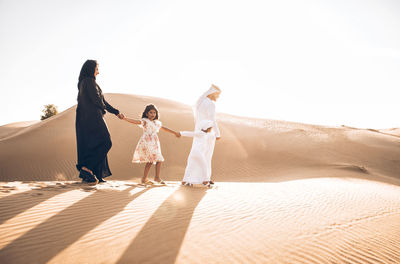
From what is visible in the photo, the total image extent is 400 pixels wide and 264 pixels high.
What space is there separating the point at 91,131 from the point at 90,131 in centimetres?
2

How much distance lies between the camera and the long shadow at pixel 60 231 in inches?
91.7

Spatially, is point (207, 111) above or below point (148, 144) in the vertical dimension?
above

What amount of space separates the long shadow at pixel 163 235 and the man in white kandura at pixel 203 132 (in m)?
1.83

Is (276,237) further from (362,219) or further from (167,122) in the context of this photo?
(167,122)

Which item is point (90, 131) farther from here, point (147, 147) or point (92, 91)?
point (147, 147)

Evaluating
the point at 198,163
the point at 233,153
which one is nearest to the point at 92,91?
the point at 198,163

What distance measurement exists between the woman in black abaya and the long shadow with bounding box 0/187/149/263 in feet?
4.43

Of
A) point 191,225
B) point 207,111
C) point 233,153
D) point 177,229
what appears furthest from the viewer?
point 233,153

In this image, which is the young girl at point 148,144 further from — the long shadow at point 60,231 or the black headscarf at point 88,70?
the long shadow at point 60,231

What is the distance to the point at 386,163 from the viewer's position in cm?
1391

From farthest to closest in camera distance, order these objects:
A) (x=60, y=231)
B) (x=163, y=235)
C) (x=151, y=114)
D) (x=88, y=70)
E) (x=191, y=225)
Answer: (x=151, y=114) → (x=88, y=70) → (x=191, y=225) → (x=163, y=235) → (x=60, y=231)

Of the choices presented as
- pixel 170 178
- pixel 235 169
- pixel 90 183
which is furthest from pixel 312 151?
pixel 90 183

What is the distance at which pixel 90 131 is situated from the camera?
17.5 feet

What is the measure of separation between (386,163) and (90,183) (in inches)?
633
